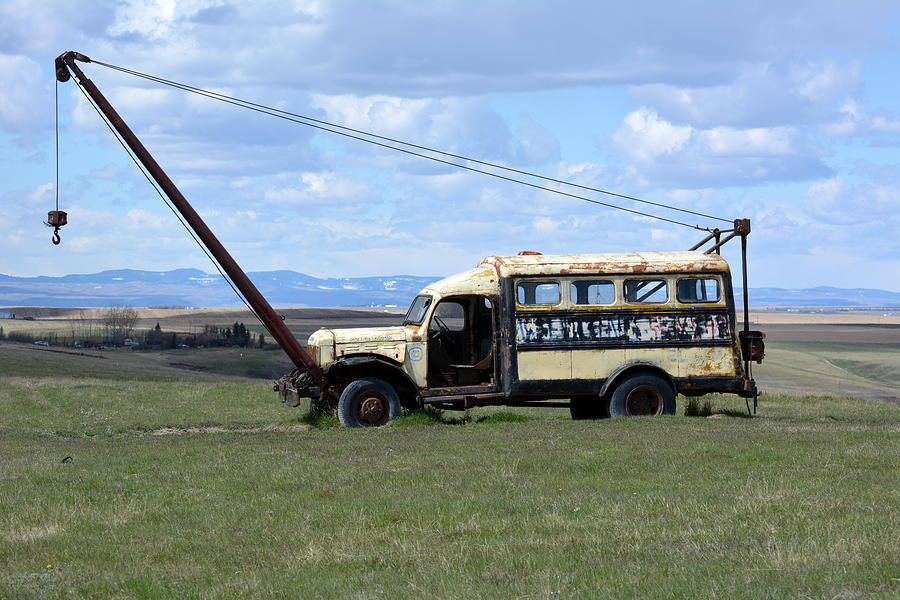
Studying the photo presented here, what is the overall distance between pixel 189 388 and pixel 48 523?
23472 mm

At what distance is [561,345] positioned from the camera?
20781 mm

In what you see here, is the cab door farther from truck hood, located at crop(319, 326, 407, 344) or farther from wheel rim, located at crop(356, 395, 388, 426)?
wheel rim, located at crop(356, 395, 388, 426)

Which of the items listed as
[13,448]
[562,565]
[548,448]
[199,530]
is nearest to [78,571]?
[199,530]

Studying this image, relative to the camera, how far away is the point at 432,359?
2156 centimetres

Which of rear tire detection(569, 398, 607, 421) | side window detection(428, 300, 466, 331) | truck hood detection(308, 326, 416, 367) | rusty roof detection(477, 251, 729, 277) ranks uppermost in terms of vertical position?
rusty roof detection(477, 251, 729, 277)

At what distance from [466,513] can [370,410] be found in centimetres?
970

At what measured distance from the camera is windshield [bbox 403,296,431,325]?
2152 centimetres

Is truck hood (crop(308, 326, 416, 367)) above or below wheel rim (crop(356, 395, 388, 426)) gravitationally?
above

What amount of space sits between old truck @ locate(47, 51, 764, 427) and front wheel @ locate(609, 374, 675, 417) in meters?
0.02

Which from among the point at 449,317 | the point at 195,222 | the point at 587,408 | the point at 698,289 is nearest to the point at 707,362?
the point at 698,289

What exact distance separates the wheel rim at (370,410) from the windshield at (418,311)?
5.73ft

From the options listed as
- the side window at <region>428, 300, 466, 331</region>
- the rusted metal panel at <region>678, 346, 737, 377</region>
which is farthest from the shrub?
the side window at <region>428, 300, 466, 331</region>

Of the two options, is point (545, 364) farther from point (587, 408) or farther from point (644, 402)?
point (587, 408)

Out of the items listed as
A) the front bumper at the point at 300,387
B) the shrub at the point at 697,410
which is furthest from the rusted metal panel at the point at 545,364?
the front bumper at the point at 300,387
